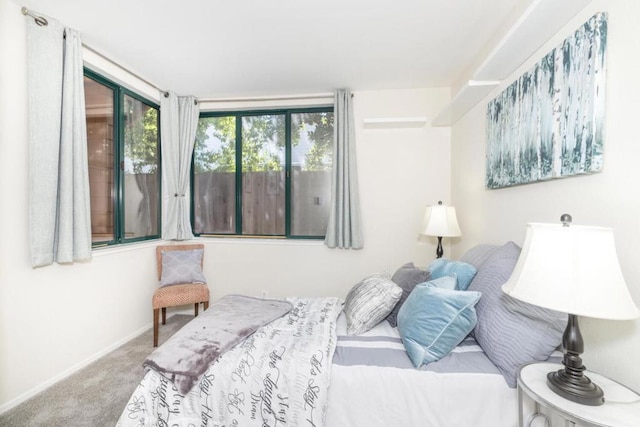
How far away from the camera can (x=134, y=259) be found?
2.89 m

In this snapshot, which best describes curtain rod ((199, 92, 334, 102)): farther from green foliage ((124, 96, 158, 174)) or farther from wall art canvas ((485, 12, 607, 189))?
wall art canvas ((485, 12, 607, 189))

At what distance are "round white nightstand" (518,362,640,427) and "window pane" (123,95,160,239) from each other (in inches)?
132

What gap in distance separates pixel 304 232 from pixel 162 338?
1833 millimetres

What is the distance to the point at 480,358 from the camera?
1.42 metres

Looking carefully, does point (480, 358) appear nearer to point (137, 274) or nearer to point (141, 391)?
point (141, 391)

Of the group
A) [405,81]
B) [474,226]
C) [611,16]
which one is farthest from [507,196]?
[405,81]

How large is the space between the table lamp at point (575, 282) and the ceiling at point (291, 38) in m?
1.57

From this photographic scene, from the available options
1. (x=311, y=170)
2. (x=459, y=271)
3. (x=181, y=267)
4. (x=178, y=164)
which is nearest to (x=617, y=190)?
(x=459, y=271)

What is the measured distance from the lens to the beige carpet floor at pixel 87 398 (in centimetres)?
174

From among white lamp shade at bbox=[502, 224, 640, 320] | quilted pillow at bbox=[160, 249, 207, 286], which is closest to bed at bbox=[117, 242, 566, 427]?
white lamp shade at bbox=[502, 224, 640, 320]

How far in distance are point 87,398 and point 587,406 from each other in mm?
2722

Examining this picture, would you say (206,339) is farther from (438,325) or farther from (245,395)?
(438,325)

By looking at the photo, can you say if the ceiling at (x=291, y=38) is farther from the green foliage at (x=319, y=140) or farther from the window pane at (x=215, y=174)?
the window pane at (x=215, y=174)

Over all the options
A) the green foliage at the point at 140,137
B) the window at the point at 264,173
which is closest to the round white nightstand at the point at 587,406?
the window at the point at 264,173
